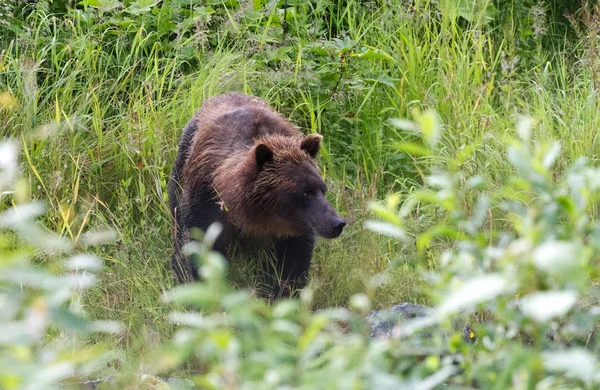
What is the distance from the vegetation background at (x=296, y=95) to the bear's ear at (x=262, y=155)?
705mm

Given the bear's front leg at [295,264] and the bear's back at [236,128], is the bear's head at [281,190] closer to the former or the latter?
the bear's front leg at [295,264]

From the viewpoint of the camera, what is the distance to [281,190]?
5082mm

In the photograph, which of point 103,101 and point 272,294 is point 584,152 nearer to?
point 272,294

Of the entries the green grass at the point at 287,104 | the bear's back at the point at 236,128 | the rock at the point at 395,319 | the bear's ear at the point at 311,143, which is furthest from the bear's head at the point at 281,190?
the rock at the point at 395,319

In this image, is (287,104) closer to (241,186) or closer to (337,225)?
(241,186)

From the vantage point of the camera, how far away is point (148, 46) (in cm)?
691

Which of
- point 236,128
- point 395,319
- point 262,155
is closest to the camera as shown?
point 395,319

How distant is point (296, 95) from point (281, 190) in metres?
1.66

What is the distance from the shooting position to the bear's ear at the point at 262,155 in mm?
4992

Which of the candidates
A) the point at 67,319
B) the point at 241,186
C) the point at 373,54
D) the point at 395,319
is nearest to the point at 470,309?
the point at 67,319

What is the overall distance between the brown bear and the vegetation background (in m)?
0.17

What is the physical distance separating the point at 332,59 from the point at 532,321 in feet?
16.2

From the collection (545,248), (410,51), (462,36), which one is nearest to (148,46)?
(410,51)

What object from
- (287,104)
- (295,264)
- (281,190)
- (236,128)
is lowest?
(295,264)
